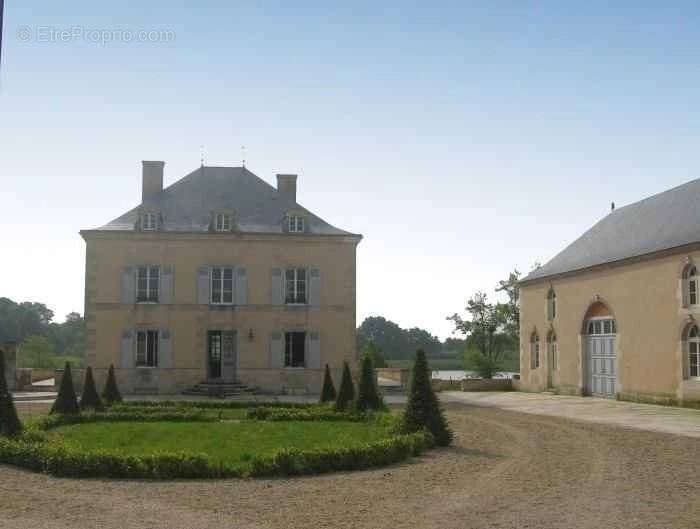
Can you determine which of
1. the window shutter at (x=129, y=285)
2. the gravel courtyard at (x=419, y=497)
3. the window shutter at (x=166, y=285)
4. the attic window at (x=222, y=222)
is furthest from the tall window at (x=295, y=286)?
the gravel courtyard at (x=419, y=497)

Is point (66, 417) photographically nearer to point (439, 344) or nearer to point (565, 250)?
point (565, 250)

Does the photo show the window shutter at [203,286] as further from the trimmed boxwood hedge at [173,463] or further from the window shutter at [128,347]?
the trimmed boxwood hedge at [173,463]

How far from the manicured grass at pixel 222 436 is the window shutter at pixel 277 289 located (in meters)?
12.1

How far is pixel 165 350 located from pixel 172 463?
1876 cm

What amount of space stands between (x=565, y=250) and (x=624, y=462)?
67.9 ft

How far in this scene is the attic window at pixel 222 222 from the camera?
97.0 ft

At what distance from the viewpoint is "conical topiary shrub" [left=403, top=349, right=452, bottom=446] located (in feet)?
44.3

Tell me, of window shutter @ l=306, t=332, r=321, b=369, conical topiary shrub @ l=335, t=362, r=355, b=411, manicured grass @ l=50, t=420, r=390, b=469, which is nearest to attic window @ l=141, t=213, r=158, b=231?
window shutter @ l=306, t=332, r=321, b=369

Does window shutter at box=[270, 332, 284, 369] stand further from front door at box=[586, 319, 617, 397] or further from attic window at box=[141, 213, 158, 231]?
front door at box=[586, 319, 617, 397]

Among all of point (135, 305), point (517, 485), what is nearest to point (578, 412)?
point (517, 485)

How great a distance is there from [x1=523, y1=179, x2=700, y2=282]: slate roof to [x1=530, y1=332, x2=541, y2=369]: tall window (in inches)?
92.4

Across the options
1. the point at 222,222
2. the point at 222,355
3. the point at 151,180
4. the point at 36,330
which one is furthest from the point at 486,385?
the point at 36,330

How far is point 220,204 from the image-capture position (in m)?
30.6

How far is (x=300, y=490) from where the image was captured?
9.45 meters
